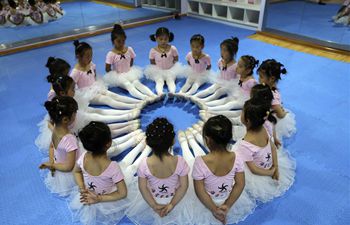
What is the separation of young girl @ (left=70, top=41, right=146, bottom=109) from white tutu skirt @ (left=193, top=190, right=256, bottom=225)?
1.36 metres

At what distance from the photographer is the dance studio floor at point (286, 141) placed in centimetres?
185

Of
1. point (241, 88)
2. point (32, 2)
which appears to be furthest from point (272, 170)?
point (32, 2)

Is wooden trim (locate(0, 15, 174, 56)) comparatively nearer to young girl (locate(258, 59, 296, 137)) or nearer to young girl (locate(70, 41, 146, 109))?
young girl (locate(70, 41, 146, 109))

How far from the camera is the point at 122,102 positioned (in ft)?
9.55

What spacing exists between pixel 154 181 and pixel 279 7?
5253 millimetres

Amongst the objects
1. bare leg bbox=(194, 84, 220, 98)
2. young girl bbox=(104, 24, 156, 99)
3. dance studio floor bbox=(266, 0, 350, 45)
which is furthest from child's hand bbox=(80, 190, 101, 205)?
dance studio floor bbox=(266, 0, 350, 45)

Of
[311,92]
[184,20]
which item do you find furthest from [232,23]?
[311,92]

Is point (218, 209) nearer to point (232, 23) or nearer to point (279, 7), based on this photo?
point (232, 23)

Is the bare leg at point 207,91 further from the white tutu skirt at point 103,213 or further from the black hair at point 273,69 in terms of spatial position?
the white tutu skirt at point 103,213

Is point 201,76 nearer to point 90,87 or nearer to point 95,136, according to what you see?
point 90,87

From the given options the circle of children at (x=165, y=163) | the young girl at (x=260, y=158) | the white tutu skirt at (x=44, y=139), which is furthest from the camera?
the white tutu skirt at (x=44, y=139)

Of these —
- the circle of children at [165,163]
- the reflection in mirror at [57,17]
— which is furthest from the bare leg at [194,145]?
the reflection in mirror at [57,17]

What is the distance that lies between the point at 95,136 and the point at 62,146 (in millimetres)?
501

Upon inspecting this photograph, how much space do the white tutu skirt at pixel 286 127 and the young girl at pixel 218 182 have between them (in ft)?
2.89
